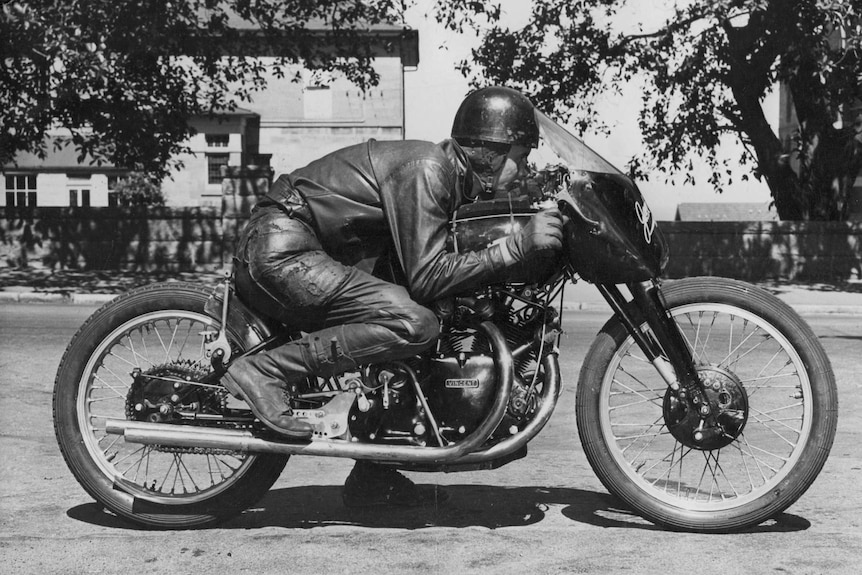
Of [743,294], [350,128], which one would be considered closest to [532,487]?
[743,294]

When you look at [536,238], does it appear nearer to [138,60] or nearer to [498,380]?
[498,380]

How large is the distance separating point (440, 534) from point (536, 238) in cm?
116

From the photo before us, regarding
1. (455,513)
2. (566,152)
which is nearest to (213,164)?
(455,513)

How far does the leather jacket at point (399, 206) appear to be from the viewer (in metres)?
3.66

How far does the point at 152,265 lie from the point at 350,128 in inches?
1050

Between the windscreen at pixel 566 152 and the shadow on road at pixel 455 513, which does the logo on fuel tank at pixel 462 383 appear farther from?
the windscreen at pixel 566 152

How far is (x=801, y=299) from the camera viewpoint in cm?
1819

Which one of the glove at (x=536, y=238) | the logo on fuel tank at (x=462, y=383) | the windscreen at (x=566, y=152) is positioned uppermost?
the windscreen at (x=566, y=152)

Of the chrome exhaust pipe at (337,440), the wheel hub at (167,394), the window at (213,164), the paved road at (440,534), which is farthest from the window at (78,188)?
the chrome exhaust pipe at (337,440)

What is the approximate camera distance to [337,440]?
3.81 m

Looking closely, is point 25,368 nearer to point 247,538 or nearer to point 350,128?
point 247,538

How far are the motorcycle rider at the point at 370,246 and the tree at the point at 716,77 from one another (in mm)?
15877

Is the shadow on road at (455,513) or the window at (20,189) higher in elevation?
the window at (20,189)

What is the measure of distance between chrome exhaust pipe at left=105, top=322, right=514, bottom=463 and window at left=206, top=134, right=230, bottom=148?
4776 cm
